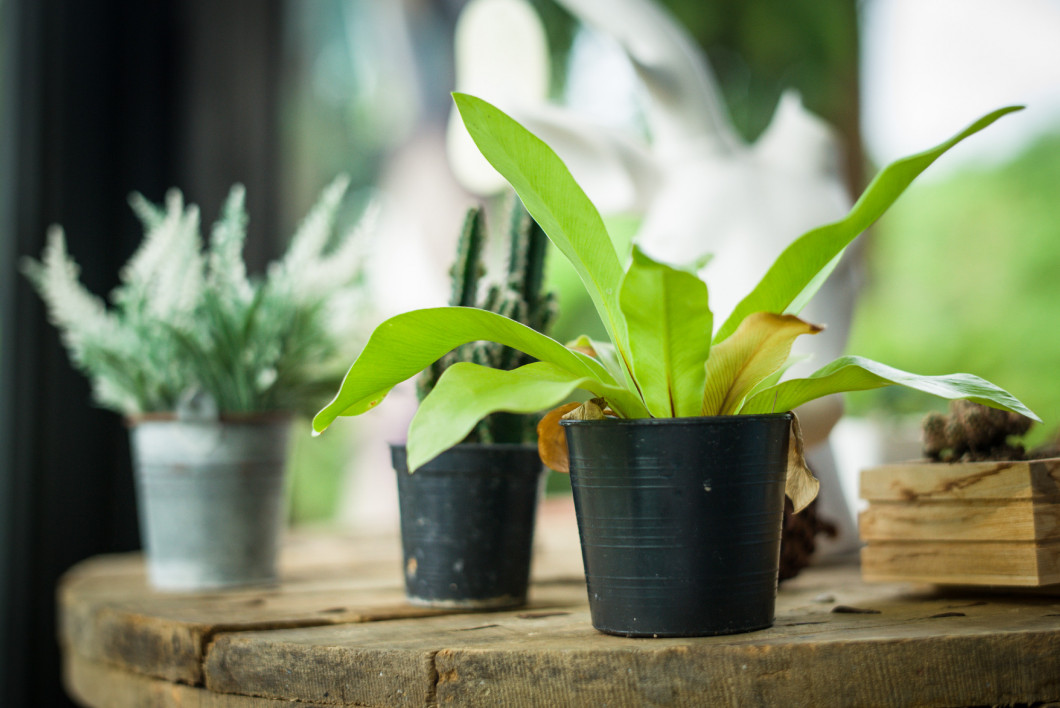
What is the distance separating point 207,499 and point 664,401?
0.50 metres

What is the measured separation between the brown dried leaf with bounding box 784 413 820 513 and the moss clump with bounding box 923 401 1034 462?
167 mm

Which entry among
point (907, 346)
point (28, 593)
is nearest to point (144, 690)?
point (28, 593)

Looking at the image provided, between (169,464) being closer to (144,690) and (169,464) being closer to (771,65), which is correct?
(144,690)

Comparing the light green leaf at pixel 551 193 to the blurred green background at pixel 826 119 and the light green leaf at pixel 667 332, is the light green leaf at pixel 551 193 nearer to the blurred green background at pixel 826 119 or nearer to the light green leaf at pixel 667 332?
the light green leaf at pixel 667 332

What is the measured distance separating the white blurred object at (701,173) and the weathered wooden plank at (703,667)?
1.15 feet

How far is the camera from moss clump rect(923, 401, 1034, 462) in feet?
2.10

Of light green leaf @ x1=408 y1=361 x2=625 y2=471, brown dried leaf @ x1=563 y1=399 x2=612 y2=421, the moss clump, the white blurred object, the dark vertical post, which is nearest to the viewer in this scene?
light green leaf @ x1=408 y1=361 x2=625 y2=471

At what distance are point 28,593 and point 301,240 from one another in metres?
0.96

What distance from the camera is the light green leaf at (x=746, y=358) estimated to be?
0.48 m

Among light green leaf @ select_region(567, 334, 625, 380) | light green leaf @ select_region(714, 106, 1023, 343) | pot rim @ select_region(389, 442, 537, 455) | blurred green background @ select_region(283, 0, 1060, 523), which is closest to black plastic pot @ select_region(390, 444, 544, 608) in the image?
pot rim @ select_region(389, 442, 537, 455)

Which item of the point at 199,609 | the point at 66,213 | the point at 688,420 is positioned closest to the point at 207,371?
the point at 199,609

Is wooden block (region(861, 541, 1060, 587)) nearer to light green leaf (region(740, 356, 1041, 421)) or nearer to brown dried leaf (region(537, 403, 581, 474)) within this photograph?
light green leaf (region(740, 356, 1041, 421))

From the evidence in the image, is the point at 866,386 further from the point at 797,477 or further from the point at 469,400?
the point at 469,400

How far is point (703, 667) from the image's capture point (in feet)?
1.51
